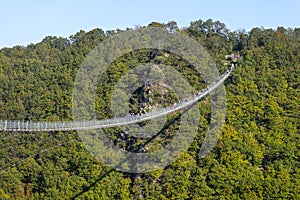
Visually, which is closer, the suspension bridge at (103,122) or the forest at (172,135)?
the suspension bridge at (103,122)

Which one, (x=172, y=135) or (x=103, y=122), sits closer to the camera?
(x=103, y=122)

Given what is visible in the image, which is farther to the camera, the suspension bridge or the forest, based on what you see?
the forest

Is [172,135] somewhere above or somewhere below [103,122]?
below

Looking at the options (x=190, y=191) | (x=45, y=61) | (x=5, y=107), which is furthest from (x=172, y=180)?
(x=45, y=61)
